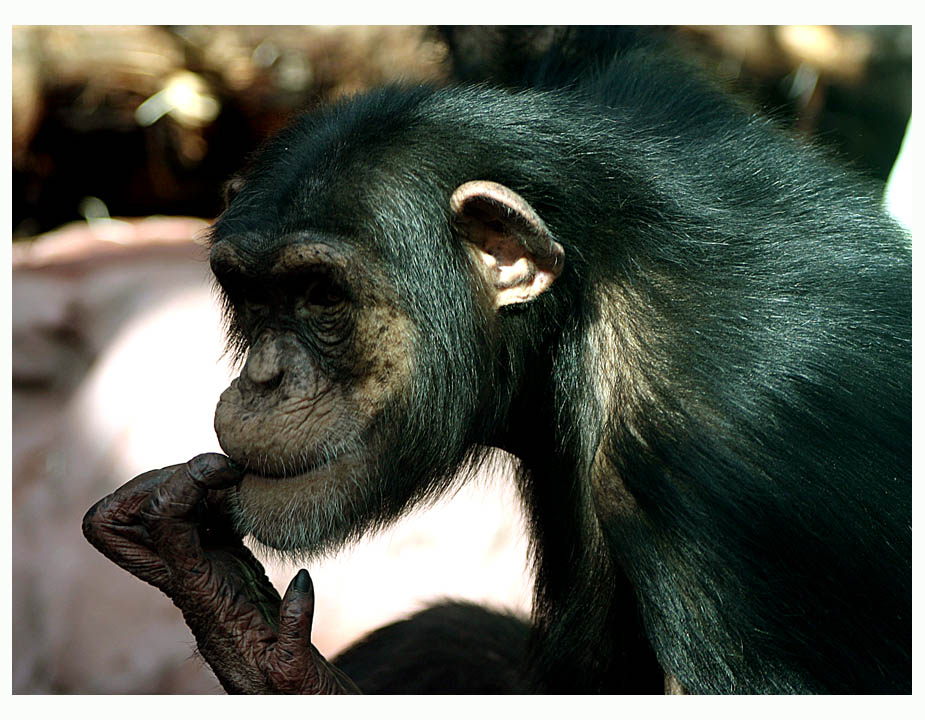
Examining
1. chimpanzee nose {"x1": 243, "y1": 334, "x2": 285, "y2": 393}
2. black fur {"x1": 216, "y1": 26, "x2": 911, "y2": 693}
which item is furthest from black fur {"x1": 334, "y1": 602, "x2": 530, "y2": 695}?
chimpanzee nose {"x1": 243, "y1": 334, "x2": 285, "y2": 393}

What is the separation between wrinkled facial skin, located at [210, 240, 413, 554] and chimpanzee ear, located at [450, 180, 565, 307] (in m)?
0.30

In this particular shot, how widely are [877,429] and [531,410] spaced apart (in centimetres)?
103

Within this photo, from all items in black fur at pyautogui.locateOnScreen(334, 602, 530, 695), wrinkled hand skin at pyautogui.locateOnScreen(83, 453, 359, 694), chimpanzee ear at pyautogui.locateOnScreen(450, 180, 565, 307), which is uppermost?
chimpanzee ear at pyautogui.locateOnScreen(450, 180, 565, 307)

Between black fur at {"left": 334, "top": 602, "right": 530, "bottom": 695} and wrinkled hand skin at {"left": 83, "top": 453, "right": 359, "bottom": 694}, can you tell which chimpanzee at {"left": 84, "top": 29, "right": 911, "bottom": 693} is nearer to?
wrinkled hand skin at {"left": 83, "top": 453, "right": 359, "bottom": 694}

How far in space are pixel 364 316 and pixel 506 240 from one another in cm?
47

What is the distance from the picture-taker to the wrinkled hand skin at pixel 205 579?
321cm

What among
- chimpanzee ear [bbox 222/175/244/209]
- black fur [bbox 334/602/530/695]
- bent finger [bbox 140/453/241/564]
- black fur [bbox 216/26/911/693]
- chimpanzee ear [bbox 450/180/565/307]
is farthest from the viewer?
black fur [bbox 334/602/530/695]

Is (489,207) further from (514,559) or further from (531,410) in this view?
(514,559)

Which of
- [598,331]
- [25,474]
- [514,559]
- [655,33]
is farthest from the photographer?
[25,474]

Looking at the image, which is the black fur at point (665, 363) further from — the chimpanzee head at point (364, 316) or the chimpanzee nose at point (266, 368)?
the chimpanzee nose at point (266, 368)

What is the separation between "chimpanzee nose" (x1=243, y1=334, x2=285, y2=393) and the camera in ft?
10.3

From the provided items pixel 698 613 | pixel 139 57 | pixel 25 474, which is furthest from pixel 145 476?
pixel 139 57

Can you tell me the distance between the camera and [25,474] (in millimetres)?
7070

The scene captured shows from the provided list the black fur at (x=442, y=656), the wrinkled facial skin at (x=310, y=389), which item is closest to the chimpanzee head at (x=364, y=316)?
the wrinkled facial skin at (x=310, y=389)
